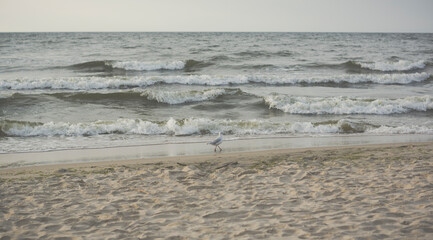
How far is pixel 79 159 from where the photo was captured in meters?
7.46

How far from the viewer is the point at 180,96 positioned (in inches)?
583

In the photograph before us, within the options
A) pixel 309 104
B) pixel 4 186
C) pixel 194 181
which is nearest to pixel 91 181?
pixel 4 186

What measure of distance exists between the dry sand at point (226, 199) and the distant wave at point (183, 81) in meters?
11.4

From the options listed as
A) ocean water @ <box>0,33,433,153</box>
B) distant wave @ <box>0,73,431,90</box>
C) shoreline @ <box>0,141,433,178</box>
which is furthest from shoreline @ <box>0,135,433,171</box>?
distant wave @ <box>0,73,431,90</box>

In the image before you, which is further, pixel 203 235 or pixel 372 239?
pixel 203 235

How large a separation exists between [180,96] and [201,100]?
92 cm

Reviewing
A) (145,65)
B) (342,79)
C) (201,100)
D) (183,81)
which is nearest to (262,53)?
(145,65)

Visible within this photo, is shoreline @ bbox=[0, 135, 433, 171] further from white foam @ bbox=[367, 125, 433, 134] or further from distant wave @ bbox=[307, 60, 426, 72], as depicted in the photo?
distant wave @ bbox=[307, 60, 426, 72]

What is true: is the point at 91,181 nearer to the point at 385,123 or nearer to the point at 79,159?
the point at 79,159

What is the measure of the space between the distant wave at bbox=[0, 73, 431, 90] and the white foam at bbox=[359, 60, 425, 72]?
2999 mm

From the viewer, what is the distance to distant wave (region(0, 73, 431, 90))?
680 inches

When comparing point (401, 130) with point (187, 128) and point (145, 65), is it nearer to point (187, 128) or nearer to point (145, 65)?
point (187, 128)

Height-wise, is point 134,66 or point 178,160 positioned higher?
point 134,66

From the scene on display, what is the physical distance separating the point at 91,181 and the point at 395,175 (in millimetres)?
4961
